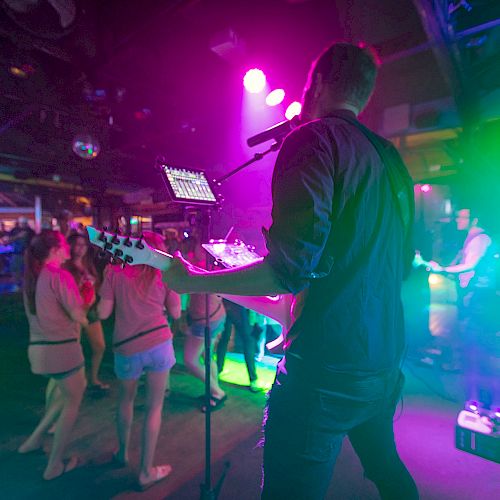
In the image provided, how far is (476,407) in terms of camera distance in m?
3.01

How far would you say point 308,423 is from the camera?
0.97 metres

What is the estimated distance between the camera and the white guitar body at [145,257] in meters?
1.20

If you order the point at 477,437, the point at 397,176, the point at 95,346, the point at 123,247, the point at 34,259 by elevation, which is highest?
the point at 397,176

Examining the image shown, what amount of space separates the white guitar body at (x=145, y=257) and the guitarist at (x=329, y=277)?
136mm

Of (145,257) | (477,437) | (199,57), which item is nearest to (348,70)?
(145,257)

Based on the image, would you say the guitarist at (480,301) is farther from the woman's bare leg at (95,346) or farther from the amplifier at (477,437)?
the woman's bare leg at (95,346)

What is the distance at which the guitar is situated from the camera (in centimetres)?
120

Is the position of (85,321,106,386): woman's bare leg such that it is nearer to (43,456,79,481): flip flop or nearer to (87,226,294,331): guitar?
(43,456,79,481): flip flop

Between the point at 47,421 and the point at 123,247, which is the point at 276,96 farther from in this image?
the point at 47,421

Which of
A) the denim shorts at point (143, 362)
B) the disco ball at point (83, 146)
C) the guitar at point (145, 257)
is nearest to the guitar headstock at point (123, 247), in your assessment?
the guitar at point (145, 257)

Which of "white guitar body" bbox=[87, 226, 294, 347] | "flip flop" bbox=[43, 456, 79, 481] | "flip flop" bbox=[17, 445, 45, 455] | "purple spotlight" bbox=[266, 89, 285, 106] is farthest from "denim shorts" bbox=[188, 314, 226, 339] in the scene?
"purple spotlight" bbox=[266, 89, 285, 106]

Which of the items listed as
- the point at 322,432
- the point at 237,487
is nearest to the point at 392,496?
the point at 322,432

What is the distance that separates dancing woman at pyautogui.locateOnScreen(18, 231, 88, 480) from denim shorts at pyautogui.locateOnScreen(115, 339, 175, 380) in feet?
1.48

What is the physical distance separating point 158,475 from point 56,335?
137cm
